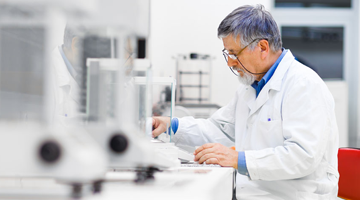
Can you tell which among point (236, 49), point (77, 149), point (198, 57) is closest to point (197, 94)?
point (198, 57)

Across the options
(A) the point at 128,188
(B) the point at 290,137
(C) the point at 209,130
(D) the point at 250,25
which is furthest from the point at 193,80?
(A) the point at 128,188

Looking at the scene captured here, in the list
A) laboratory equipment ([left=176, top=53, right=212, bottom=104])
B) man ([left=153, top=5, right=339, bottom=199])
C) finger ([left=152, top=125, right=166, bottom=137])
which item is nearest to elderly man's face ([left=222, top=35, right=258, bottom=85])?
man ([left=153, top=5, right=339, bottom=199])

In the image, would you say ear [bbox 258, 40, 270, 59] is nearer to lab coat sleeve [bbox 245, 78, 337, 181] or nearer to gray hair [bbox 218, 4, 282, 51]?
gray hair [bbox 218, 4, 282, 51]

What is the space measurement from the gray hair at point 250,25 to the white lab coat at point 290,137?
0.46 ft

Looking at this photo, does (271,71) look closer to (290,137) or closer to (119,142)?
(290,137)

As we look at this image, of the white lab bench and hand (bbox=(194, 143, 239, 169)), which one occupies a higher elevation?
the white lab bench

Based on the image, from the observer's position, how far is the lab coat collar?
1298 mm

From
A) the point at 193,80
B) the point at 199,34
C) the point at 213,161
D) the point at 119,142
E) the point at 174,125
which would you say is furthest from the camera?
the point at 199,34

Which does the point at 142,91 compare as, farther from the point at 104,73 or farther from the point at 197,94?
the point at 197,94

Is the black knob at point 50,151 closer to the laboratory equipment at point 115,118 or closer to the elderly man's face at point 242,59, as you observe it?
the laboratory equipment at point 115,118

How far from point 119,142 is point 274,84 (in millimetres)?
831

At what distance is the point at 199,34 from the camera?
3.54 meters

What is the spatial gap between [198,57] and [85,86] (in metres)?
2.62

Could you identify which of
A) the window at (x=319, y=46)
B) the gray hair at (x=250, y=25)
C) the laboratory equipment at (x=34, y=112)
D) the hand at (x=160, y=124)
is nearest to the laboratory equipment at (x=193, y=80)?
the window at (x=319, y=46)
